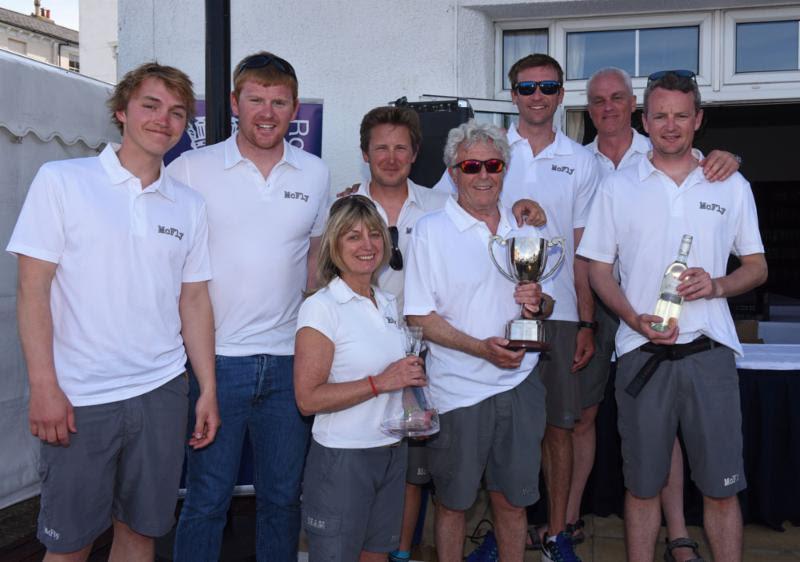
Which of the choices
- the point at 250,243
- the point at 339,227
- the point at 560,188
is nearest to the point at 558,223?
the point at 560,188

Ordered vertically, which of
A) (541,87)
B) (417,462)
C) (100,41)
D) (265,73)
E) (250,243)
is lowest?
(417,462)

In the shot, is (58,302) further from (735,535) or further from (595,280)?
(735,535)

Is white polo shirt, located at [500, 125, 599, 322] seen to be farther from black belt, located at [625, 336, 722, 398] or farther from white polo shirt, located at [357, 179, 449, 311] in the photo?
black belt, located at [625, 336, 722, 398]

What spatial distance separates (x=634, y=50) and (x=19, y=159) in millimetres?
4150

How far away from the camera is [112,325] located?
2.28 meters

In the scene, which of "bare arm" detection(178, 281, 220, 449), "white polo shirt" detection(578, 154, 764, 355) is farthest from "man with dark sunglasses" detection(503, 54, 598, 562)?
"bare arm" detection(178, 281, 220, 449)

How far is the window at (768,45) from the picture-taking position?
5473mm

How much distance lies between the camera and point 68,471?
2.23 meters

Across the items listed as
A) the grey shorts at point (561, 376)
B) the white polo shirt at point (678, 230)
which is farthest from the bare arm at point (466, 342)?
the grey shorts at point (561, 376)

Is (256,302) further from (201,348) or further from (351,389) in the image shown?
(351,389)

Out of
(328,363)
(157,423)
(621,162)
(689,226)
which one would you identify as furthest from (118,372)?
(621,162)

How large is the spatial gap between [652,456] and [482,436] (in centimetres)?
65

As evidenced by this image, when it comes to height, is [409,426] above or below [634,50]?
Answer: below

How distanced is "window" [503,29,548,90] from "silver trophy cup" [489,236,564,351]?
11.2 ft
